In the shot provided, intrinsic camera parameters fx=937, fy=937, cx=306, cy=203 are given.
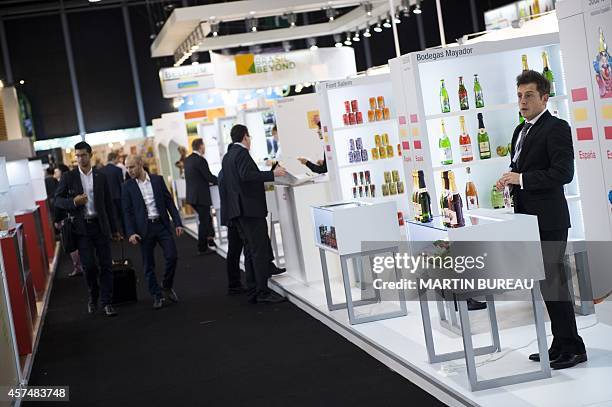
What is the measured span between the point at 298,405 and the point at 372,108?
444 cm

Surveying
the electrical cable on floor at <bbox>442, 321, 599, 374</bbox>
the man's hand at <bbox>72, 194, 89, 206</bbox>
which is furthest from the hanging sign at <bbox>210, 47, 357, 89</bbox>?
the electrical cable on floor at <bbox>442, 321, 599, 374</bbox>

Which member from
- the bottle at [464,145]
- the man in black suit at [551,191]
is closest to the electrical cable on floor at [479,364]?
the man in black suit at [551,191]

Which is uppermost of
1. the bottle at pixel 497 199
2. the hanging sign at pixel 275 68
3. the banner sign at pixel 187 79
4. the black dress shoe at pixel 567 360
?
the banner sign at pixel 187 79

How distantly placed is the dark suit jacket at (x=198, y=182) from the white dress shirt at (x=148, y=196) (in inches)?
173

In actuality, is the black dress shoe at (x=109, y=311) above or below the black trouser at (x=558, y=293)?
below

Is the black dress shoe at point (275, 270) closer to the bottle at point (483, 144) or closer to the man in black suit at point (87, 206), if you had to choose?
the man in black suit at point (87, 206)

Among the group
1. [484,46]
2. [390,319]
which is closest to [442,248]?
[390,319]

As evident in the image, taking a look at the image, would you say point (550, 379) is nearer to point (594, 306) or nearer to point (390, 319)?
point (594, 306)

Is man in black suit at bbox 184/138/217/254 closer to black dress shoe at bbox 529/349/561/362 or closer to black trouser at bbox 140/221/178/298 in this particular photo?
black trouser at bbox 140/221/178/298

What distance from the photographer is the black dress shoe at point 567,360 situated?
502cm

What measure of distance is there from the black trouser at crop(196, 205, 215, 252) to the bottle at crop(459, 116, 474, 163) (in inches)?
268

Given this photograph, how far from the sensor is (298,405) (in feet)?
17.6

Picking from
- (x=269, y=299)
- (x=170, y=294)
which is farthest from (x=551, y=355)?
(x=170, y=294)

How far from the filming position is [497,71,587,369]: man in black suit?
499 cm
